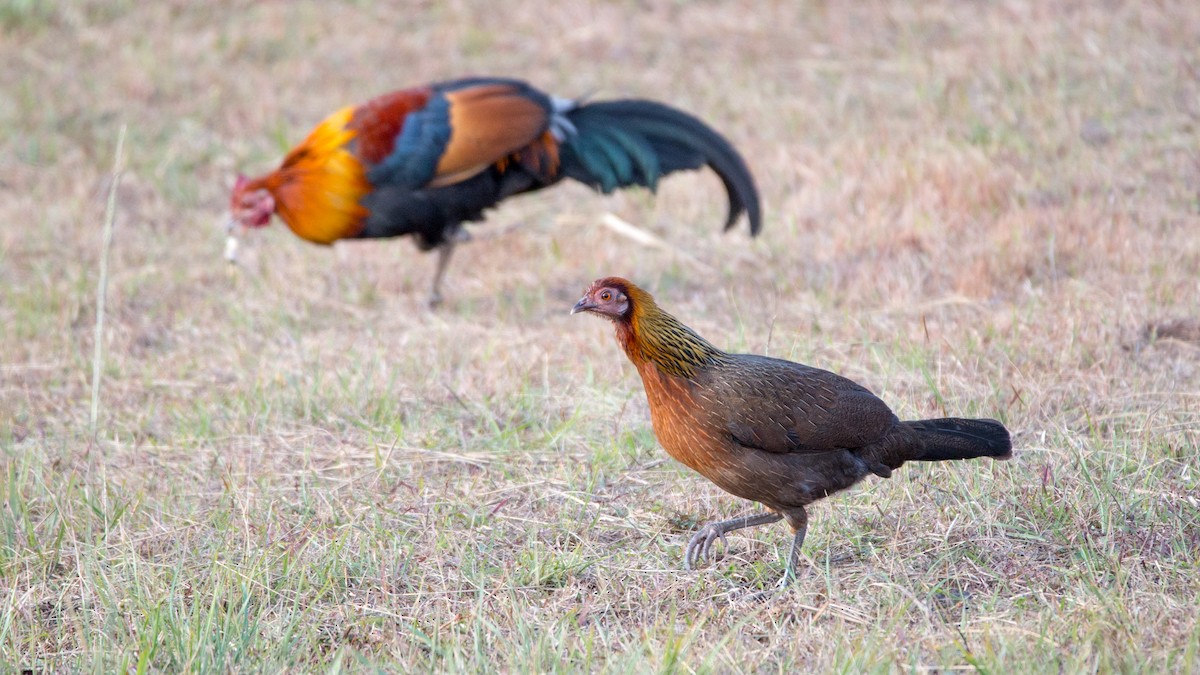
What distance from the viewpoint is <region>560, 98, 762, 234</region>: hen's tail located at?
21.9ft

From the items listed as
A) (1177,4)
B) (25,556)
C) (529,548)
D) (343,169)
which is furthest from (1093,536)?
(1177,4)

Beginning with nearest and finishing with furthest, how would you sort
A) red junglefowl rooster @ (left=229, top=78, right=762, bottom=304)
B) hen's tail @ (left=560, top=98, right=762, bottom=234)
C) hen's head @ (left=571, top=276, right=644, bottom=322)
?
hen's head @ (left=571, top=276, right=644, bottom=322) → red junglefowl rooster @ (left=229, top=78, right=762, bottom=304) → hen's tail @ (left=560, top=98, right=762, bottom=234)

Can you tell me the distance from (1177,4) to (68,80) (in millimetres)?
8675

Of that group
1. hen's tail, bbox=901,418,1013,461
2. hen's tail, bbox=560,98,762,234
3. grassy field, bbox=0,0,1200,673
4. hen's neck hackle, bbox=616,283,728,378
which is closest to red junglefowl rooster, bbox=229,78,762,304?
hen's tail, bbox=560,98,762,234

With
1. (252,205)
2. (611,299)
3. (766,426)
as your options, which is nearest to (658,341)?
(611,299)

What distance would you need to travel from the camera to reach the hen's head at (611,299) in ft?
12.1

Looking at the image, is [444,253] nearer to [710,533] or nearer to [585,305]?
[585,305]

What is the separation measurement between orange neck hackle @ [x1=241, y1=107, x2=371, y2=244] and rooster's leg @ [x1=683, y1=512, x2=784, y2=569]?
3.50 m

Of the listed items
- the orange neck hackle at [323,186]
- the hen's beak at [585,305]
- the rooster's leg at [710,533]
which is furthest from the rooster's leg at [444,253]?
the rooster's leg at [710,533]

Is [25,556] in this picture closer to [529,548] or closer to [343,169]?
[529,548]

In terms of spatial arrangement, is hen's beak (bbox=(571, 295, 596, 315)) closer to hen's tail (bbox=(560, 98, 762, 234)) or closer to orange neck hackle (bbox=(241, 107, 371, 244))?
hen's tail (bbox=(560, 98, 762, 234))

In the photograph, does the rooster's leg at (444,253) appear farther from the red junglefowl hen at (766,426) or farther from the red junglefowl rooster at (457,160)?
the red junglefowl hen at (766,426)

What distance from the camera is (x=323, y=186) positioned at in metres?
6.59

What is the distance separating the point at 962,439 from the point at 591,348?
8.25ft
